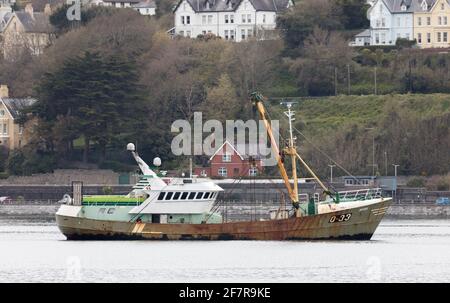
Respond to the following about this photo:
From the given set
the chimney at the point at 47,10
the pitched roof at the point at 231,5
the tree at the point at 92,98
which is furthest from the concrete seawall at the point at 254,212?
the chimney at the point at 47,10

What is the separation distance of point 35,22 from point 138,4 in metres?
11.5

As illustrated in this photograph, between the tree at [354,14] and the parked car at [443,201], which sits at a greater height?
the tree at [354,14]

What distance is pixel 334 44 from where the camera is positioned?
154125mm

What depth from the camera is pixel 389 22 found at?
6403 inches

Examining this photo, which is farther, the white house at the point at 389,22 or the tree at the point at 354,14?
the tree at the point at 354,14

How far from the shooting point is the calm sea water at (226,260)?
231 feet

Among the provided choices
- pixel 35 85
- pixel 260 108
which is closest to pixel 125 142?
pixel 35 85

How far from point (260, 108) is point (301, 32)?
6866cm

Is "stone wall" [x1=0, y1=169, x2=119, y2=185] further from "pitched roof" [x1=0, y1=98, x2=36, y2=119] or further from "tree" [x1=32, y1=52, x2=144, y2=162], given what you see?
"pitched roof" [x1=0, y1=98, x2=36, y2=119]

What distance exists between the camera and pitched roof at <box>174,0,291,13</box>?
169375mm

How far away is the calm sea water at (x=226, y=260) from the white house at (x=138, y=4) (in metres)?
89.3

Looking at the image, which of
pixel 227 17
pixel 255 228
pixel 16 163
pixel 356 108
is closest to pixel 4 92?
pixel 16 163

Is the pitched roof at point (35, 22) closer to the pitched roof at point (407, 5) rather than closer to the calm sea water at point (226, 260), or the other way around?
the pitched roof at point (407, 5)
